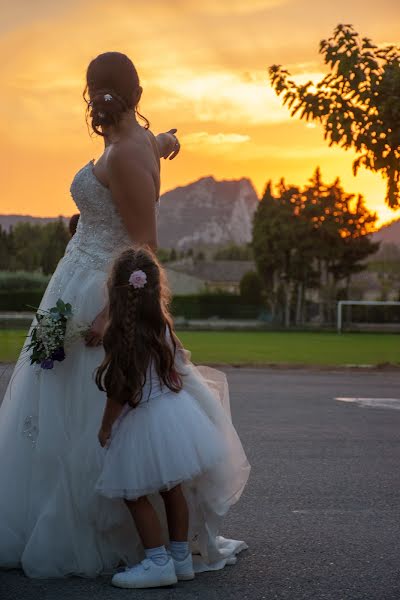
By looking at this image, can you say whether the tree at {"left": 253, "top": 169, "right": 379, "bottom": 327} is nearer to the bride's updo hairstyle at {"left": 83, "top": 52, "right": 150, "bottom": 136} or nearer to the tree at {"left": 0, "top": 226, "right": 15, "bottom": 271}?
the tree at {"left": 0, "top": 226, "right": 15, "bottom": 271}


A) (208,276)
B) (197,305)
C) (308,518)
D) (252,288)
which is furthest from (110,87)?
(208,276)

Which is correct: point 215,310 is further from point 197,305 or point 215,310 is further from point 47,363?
point 47,363

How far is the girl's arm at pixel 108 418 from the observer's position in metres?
4.31

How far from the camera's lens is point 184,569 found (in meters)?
4.43

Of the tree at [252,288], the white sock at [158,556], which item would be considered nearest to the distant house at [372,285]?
the tree at [252,288]

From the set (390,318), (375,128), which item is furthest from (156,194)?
(390,318)

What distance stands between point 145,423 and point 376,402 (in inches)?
311

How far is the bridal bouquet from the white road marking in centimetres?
714

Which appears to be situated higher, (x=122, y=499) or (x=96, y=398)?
(x=96, y=398)

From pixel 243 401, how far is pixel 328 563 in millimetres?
6736

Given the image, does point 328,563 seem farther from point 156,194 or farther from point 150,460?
point 156,194

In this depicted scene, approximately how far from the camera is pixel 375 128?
61.6ft

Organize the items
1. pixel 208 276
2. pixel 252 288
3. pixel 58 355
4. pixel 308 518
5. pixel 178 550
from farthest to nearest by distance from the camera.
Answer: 1. pixel 208 276
2. pixel 252 288
3. pixel 308 518
4. pixel 58 355
5. pixel 178 550

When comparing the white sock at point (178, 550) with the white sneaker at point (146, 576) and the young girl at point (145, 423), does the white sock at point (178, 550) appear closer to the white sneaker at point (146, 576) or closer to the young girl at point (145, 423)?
the young girl at point (145, 423)
